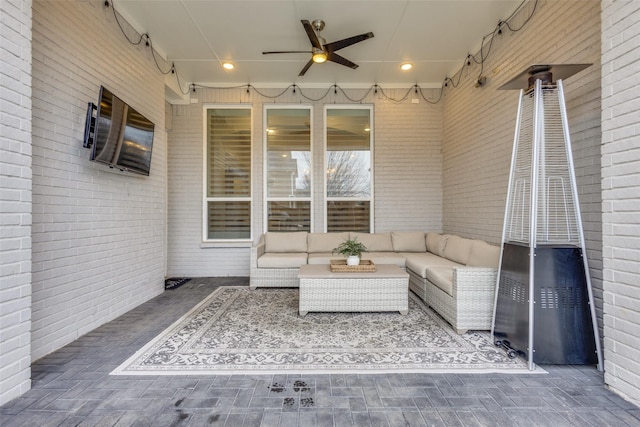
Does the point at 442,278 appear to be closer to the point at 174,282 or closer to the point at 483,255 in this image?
the point at 483,255

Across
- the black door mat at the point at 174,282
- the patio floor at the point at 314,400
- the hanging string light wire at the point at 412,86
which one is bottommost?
the patio floor at the point at 314,400

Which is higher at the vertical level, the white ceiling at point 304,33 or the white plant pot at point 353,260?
the white ceiling at point 304,33

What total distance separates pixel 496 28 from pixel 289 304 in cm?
446

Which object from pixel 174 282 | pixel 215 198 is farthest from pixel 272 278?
pixel 215 198

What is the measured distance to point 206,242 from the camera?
5.40 meters

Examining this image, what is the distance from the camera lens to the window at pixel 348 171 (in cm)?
558

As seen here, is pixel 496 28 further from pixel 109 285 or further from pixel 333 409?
pixel 109 285

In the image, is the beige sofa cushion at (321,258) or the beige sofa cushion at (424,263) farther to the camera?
the beige sofa cushion at (321,258)

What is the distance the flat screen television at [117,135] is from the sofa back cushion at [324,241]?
9.03ft

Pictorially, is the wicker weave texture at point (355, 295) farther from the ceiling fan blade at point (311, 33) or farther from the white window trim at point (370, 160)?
the ceiling fan blade at point (311, 33)

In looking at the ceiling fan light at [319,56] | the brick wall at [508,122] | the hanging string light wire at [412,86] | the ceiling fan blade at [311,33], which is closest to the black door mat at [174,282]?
the hanging string light wire at [412,86]

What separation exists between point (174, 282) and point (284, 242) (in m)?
1.97

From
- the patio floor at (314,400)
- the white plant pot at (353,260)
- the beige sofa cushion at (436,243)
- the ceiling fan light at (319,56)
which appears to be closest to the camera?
the patio floor at (314,400)

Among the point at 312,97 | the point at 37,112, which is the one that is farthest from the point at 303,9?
the point at 37,112
